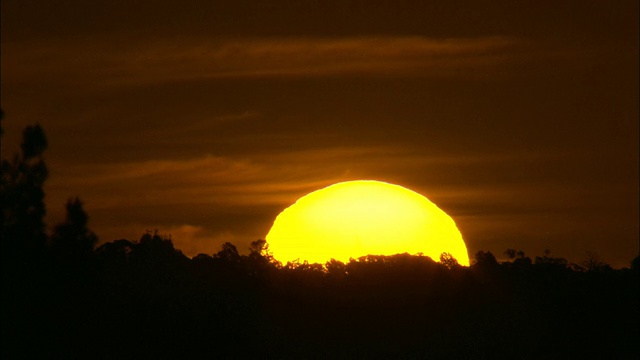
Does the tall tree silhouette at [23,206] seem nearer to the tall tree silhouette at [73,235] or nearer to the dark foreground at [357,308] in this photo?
the tall tree silhouette at [73,235]

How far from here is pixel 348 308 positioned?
71875 millimetres

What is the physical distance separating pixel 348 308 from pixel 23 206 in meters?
29.8

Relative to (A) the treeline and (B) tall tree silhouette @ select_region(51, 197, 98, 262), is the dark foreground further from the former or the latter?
(B) tall tree silhouette @ select_region(51, 197, 98, 262)

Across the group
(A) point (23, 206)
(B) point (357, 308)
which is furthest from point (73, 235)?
(B) point (357, 308)

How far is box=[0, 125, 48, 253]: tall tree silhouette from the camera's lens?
43.6 m

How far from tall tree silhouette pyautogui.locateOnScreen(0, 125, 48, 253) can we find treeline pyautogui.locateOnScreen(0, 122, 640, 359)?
5104 millimetres

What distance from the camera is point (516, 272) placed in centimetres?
7838

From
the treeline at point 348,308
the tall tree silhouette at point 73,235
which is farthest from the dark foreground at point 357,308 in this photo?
the tall tree silhouette at point 73,235

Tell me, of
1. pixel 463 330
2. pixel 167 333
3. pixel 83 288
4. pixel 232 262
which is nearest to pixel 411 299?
pixel 463 330

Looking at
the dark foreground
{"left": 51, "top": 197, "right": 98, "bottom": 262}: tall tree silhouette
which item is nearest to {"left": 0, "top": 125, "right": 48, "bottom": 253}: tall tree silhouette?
{"left": 51, "top": 197, "right": 98, "bottom": 262}: tall tree silhouette

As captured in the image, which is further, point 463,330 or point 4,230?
point 463,330

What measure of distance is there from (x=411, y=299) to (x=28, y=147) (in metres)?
32.7

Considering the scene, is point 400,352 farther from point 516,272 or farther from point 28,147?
point 28,147

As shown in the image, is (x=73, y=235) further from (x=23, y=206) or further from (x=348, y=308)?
(x=348, y=308)
